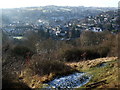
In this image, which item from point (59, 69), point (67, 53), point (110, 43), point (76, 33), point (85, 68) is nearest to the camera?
point (59, 69)

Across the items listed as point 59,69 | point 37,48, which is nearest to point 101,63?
point 59,69

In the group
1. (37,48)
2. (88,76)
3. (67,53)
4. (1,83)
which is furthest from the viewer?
(37,48)

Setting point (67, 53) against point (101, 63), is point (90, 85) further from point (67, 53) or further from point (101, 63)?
point (67, 53)

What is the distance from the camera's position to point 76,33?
51031 mm

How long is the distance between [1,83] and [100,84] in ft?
11.0

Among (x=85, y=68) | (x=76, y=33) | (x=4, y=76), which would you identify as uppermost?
(x=4, y=76)

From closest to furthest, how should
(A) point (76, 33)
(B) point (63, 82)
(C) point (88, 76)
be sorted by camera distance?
(B) point (63, 82)
(C) point (88, 76)
(A) point (76, 33)

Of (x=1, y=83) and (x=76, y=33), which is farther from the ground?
(x=1, y=83)

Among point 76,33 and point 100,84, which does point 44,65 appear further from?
point 76,33

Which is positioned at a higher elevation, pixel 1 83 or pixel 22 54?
pixel 1 83

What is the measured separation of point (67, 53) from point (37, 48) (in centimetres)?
993

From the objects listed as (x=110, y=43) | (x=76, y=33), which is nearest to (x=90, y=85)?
(x=110, y=43)

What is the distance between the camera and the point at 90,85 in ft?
24.7

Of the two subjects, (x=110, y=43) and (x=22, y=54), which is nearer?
(x=22, y=54)
